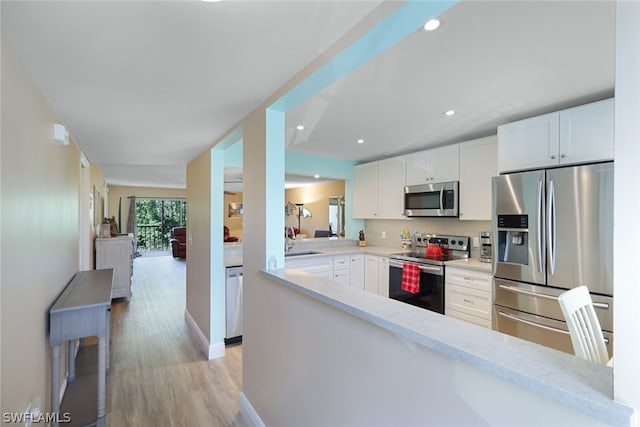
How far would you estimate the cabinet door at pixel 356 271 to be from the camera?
13.8 feet

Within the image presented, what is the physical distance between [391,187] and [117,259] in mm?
4668

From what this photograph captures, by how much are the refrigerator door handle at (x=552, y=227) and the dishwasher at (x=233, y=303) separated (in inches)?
116

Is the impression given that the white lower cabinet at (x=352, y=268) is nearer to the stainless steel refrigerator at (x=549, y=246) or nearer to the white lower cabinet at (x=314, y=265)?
the white lower cabinet at (x=314, y=265)

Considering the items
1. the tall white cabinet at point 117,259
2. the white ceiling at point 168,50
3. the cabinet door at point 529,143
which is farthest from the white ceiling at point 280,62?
the tall white cabinet at point 117,259

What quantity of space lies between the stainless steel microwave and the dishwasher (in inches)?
91.6

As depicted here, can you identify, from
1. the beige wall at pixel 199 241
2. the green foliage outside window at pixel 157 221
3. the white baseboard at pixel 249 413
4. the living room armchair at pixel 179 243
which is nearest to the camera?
the white baseboard at pixel 249 413

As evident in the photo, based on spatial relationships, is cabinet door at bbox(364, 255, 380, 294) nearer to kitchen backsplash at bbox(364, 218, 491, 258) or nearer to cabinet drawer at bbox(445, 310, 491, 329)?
kitchen backsplash at bbox(364, 218, 491, 258)

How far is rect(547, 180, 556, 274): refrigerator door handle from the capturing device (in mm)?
2365

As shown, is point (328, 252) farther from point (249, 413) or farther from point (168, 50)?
point (168, 50)

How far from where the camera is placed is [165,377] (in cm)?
278

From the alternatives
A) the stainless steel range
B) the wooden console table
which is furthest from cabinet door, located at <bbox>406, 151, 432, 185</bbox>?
the wooden console table

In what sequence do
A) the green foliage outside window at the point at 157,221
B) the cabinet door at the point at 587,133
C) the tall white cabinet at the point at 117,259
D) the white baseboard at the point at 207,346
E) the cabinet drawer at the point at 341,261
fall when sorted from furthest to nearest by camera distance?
the green foliage outside window at the point at 157,221, the tall white cabinet at the point at 117,259, the cabinet drawer at the point at 341,261, the white baseboard at the point at 207,346, the cabinet door at the point at 587,133

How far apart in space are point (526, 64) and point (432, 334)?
1.74 metres

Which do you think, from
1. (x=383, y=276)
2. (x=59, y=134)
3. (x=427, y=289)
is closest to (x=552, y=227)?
(x=427, y=289)
